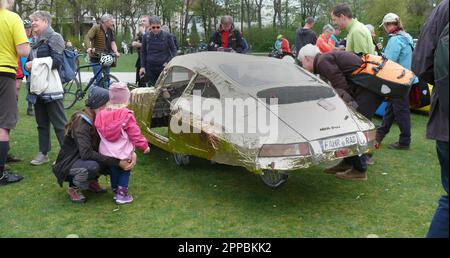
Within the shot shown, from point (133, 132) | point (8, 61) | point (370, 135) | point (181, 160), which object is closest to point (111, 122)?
point (133, 132)

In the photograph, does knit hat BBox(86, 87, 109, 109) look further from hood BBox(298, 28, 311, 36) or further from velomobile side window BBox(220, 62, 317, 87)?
hood BBox(298, 28, 311, 36)

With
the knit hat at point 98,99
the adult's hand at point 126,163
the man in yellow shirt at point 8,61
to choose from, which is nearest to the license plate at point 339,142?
the adult's hand at point 126,163

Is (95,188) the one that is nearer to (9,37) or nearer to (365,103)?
(9,37)

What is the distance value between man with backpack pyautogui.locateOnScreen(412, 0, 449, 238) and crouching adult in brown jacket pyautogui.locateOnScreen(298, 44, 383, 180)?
2.27 metres

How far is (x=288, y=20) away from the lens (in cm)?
4941

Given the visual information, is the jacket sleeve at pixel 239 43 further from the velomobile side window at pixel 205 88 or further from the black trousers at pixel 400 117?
the velomobile side window at pixel 205 88

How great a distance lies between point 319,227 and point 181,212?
126 centimetres

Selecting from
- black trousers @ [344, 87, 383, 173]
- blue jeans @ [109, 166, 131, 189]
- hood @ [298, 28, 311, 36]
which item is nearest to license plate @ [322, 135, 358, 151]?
black trousers @ [344, 87, 383, 173]

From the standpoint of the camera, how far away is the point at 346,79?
543 centimetres

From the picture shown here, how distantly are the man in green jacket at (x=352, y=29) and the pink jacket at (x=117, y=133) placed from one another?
10.4 feet

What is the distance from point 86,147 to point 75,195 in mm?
585

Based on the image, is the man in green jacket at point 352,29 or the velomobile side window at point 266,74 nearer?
the velomobile side window at point 266,74

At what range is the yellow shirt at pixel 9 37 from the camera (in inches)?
198

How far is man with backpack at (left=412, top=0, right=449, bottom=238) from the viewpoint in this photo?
2.45 meters
